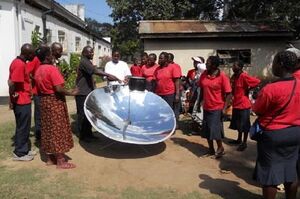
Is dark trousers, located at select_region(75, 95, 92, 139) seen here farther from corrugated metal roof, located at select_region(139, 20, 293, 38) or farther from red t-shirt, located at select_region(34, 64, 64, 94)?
corrugated metal roof, located at select_region(139, 20, 293, 38)

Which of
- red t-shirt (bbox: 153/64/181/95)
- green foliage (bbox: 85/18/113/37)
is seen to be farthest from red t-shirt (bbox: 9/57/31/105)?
green foliage (bbox: 85/18/113/37)

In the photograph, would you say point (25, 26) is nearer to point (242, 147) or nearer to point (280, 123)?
point (242, 147)

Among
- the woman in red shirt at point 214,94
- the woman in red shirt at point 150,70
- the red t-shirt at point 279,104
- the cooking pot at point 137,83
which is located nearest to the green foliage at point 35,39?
the woman in red shirt at point 150,70

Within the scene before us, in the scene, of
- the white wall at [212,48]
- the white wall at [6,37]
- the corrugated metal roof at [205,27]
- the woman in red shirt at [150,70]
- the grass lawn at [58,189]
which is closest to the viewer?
the grass lawn at [58,189]

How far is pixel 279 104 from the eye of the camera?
4.21 meters

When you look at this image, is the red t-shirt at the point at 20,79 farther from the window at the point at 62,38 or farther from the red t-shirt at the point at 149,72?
the window at the point at 62,38

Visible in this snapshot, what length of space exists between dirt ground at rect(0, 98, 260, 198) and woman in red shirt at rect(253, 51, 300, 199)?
1.29 metres

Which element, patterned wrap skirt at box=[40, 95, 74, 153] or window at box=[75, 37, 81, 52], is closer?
patterned wrap skirt at box=[40, 95, 74, 153]

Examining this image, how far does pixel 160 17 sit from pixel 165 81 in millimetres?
17594

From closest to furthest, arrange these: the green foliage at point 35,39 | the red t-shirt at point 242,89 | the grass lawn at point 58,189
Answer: the grass lawn at point 58,189
the red t-shirt at point 242,89
the green foliage at point 35,39

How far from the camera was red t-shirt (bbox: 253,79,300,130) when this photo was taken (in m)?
4.19

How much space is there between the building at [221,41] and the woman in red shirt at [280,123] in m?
12.6

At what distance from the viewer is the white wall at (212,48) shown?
17141 millimetres

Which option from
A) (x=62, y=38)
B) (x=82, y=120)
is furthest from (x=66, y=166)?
(x=62, y=38)
